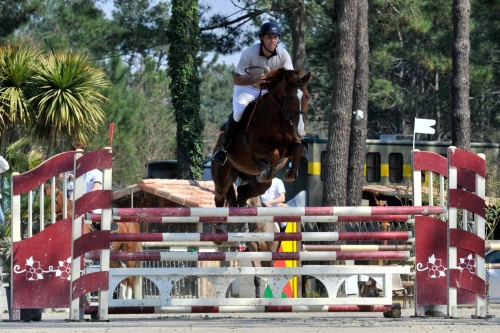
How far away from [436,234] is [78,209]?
3.32m

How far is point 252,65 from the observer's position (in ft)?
30.3

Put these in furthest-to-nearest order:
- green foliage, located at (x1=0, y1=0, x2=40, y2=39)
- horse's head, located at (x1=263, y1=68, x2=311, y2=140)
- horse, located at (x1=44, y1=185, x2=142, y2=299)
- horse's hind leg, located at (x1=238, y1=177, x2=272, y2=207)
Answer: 1. green foliage, located at (x1=0, y1=0, x2=40, y2=39)
2. horse, located at (x1=44, y1=185, x2=142, y2=299)
3. horse's hind leg, located at (x1=238, y1=177, x2=272, y2=207)
4. horse's head, located at (x1=263, y1=68, x2=311, y2=140)

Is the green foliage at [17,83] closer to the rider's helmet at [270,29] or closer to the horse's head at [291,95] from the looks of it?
the rider's helmet at [270,29]

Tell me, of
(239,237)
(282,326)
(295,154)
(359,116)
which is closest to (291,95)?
(295,154)

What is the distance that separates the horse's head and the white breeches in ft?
2.01

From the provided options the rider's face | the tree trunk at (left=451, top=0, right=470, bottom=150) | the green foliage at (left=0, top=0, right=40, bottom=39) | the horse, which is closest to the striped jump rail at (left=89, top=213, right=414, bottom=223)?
the rider's face

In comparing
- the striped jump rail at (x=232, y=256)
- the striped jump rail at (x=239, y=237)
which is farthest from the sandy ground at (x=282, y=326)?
the striped jump rail at (x=239, y=237)

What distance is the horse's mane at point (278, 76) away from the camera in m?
8.72

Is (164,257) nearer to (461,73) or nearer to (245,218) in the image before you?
(245,218)

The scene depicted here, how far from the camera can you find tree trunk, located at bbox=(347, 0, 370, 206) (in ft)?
63.8

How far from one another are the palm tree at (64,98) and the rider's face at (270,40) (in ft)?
31.3

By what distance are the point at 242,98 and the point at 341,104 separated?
29.3 feet

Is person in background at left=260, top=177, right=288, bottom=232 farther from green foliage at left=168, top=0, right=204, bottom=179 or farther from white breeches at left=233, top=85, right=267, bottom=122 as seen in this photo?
green foliage at left=168, top=0, right=204, bottom=179

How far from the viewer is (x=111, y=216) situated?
8.21m
